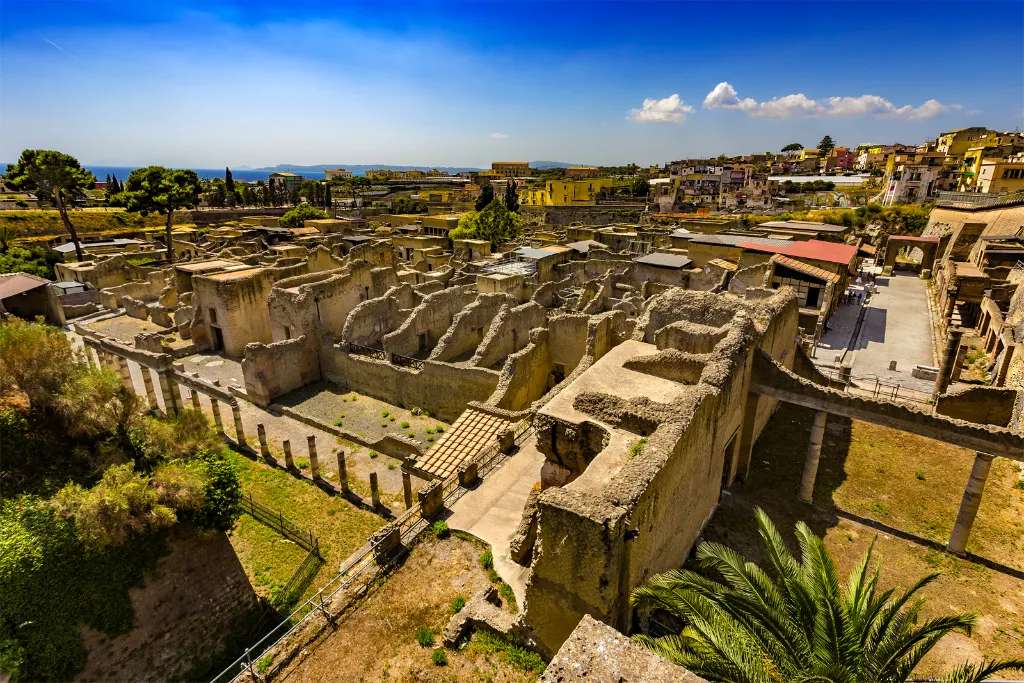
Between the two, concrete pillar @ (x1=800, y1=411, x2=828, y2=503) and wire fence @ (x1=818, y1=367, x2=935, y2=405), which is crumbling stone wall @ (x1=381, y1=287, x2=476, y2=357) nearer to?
concrete pillar @ (x1=800, y1=411, x2=828, y2=503)

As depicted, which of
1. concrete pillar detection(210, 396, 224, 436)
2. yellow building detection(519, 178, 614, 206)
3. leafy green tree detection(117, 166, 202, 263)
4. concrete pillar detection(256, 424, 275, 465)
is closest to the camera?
concrete pillar detection(256, 424, 275, 465)

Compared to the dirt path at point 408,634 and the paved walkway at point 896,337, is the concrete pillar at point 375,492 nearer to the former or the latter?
the dirt path at point 408,634

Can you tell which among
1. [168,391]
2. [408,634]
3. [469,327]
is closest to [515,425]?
[408,634]

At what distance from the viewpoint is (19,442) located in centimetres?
1192

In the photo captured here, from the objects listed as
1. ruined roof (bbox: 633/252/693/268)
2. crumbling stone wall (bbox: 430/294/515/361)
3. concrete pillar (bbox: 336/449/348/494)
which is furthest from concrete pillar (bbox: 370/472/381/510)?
ruined roof (bbox: 633/252/693/268)

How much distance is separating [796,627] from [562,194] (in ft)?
336

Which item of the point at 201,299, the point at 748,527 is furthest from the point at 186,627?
the point at 201,299

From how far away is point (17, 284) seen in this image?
108 feet

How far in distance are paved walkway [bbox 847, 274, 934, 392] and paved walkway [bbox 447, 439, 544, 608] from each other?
61.9 feet

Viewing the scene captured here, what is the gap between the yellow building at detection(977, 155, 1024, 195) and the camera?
63.1 m

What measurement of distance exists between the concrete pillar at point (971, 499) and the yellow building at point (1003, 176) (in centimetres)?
7267

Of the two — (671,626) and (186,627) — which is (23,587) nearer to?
(186,627)

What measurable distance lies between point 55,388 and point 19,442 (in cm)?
155

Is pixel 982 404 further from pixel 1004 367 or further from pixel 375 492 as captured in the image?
pixel 375 492
